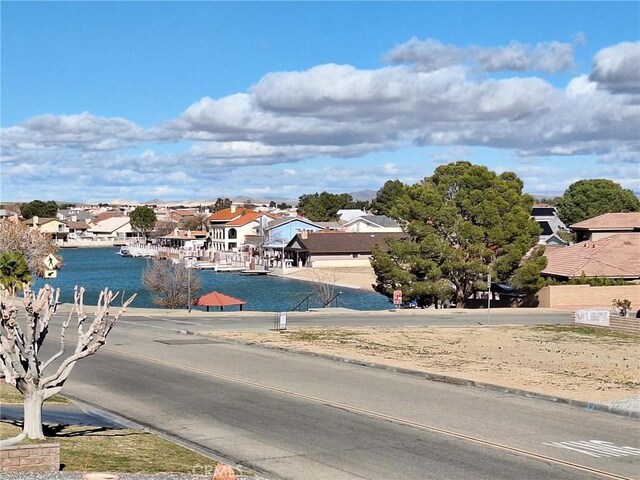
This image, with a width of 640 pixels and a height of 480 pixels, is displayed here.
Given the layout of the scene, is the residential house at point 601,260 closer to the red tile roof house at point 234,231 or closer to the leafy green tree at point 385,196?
the red tile roof house at point 234,231

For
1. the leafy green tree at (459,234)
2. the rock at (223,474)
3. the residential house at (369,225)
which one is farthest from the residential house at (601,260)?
the residential house at (369,225)

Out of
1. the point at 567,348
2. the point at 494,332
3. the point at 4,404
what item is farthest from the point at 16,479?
the point at 494,332

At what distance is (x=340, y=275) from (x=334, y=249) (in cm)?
1348

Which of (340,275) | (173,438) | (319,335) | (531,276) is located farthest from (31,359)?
(340,275)

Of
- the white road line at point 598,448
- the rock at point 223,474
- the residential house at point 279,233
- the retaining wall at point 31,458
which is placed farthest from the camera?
the residential house at point 279,233

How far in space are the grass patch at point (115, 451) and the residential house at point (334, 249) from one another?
104955 mm

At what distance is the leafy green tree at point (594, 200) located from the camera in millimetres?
134500

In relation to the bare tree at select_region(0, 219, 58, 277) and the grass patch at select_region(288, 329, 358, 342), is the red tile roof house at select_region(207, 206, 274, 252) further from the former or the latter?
the grass patch at select_region(288, 329, 358, 342)

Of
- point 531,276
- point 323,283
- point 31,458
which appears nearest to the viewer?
point 31,458

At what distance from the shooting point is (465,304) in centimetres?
6488

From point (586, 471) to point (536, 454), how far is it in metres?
1.38

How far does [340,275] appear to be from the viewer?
111m

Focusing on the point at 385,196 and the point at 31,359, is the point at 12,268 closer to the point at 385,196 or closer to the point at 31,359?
the point at 31,359

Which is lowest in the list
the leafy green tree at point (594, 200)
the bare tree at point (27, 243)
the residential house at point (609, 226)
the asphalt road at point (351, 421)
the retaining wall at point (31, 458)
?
the asphalt road at point (351, 421)
